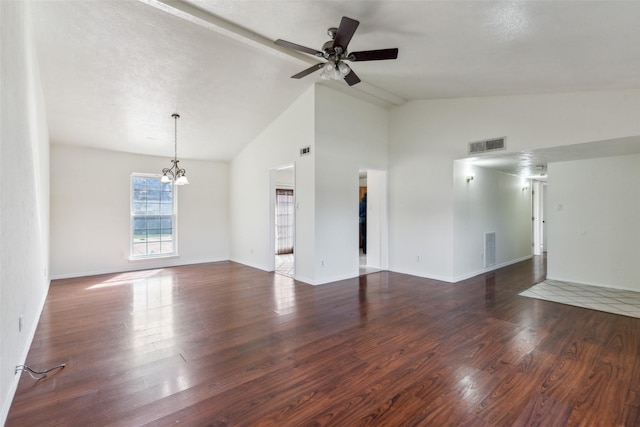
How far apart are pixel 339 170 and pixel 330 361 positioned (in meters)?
3.50

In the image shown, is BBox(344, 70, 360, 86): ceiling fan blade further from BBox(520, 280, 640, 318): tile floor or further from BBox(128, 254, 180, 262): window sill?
BBox(128, 254, 180, 262): window sill

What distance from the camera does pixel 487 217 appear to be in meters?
6.14

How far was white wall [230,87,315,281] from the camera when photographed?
515 cm

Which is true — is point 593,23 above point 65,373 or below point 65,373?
above

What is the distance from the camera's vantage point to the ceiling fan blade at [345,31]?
94.0 inches

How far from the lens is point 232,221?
7.75 m

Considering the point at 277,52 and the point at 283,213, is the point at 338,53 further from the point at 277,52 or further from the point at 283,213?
the point at 283,213

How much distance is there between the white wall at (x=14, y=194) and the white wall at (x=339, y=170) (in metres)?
3.51

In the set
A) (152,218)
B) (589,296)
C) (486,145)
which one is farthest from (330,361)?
(152,218)

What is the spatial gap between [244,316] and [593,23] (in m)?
4.38

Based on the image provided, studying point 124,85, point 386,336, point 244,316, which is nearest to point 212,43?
point 124,85

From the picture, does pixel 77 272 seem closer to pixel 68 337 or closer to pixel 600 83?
pixel 68 337

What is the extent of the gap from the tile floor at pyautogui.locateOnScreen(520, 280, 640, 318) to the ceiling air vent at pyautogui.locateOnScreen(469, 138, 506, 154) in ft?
7.57

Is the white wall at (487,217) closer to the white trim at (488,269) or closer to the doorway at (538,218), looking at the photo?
the white trim at (488,269)
